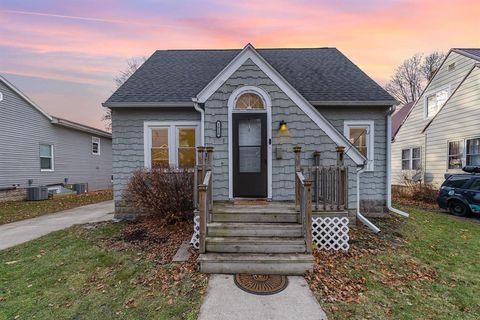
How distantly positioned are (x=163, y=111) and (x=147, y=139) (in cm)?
100

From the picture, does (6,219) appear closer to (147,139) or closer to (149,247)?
(147,139)

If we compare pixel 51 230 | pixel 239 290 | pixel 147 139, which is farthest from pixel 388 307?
pixel 51 230

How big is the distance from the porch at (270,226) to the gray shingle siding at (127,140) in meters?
3.12

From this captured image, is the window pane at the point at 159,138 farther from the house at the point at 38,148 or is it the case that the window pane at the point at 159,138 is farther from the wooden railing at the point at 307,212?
the house at the point at 38,148

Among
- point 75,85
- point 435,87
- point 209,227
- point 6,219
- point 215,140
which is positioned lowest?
point 6,219

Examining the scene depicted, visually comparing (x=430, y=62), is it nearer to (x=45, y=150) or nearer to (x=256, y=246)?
(x=256, y=246)

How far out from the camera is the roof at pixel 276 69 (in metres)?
7.72

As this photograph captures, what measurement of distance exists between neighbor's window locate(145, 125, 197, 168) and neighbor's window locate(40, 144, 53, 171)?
10.8 metres

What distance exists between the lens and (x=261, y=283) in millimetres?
3818

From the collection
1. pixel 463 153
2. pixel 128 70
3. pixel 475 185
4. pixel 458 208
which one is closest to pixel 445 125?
pixel 463 153

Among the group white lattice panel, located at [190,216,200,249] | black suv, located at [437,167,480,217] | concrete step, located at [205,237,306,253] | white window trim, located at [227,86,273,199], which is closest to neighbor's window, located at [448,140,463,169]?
black suv, located at [437,167,480,217]

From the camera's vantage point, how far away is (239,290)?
142 inches

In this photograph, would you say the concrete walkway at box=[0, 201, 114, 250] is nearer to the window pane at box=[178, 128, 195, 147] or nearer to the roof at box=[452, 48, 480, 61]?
the window pane at box=[178, 128, 195, 147]

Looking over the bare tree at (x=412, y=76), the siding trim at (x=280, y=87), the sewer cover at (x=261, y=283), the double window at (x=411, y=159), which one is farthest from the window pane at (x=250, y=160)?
the bare tree at (x=412, y=76)
